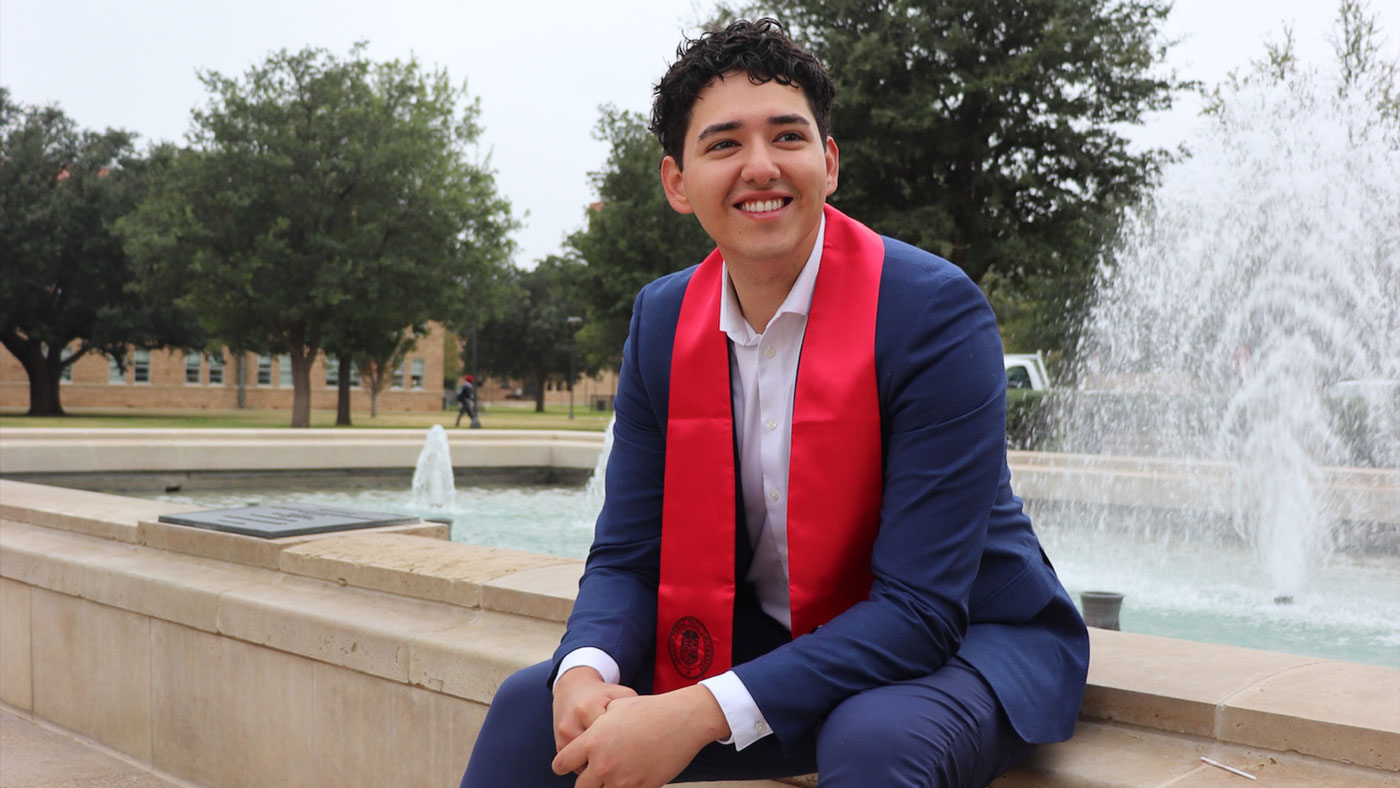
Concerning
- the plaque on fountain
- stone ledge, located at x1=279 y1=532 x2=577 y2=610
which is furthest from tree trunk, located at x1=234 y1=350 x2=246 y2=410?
stone ledge, located at x1=279 y1=532 x2=577 y2=610

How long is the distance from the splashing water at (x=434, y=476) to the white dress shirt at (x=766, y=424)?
9.05 meters

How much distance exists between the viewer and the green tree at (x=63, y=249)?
37500 mm

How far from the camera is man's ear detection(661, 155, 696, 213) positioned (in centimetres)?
230

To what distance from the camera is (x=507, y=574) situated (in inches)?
134

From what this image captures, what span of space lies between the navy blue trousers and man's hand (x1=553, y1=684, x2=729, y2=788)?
142mm

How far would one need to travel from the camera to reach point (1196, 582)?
A: 253 inches

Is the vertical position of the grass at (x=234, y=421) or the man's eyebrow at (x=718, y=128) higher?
the man's eyebrow at (x=718, y=128)

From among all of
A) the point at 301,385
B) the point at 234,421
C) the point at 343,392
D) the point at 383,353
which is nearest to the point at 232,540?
the point at 301,385

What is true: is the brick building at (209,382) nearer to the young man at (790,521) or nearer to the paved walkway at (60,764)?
the paved walkway at (60,764)

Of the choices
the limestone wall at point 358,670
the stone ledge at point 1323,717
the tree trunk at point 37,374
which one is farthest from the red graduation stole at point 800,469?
the tree trunk at point 37,374

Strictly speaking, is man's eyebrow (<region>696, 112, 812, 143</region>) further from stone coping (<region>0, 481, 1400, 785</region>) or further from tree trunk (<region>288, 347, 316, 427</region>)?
tree trunk (<region>288, 347, 316, 427</region>)

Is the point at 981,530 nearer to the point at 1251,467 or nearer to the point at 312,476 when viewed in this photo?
the point at 1251,467

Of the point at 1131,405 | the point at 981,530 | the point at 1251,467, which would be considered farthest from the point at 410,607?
the point at 1131,405

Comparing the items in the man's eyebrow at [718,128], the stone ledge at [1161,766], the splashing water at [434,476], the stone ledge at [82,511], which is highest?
the man's eyebrow at [718,128]
